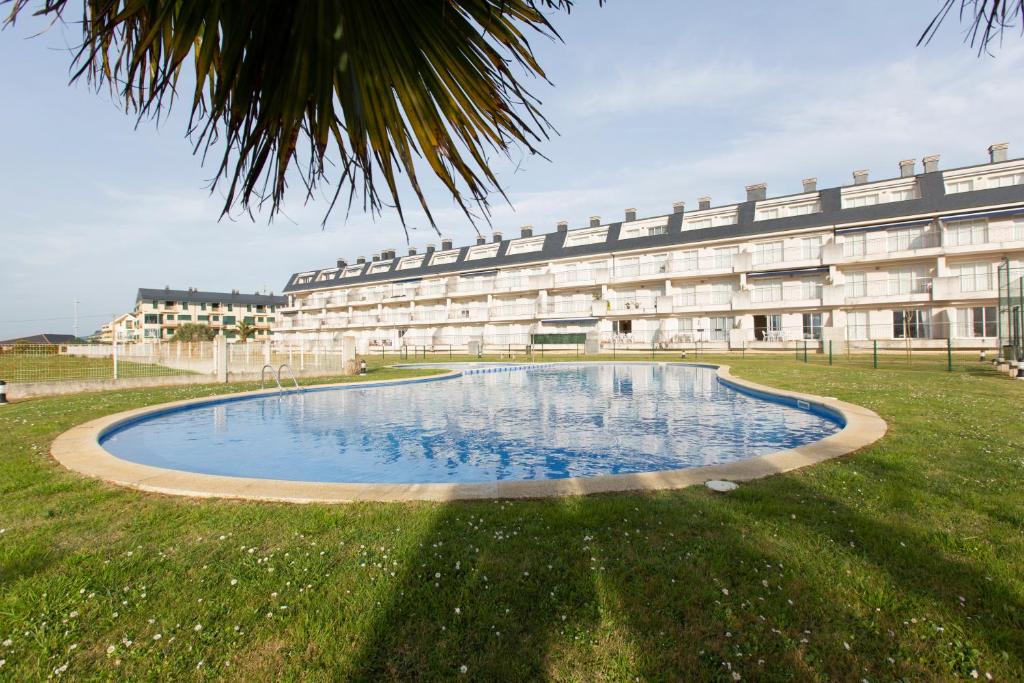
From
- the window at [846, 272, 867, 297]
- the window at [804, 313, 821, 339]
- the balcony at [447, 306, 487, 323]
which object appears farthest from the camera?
the balcony at [447, 306, 487, 323]

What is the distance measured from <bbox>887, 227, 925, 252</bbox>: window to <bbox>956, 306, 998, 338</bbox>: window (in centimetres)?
471

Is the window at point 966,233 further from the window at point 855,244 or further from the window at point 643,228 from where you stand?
the window at point 643,228

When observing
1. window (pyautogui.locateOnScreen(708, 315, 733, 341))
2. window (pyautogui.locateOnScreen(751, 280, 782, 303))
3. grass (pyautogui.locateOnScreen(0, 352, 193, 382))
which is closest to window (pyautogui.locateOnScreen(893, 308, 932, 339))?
window (pyautogui.locateOnScreen(751, 280, 782, 303))

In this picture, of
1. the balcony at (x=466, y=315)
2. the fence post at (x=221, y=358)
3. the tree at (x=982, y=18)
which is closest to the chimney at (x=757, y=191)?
the balcony at (x=466, y=315)

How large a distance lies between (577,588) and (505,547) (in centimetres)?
66

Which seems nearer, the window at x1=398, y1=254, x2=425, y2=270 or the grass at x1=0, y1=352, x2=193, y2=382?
the grass at x1=0, y1=352, x2=193, y2=382

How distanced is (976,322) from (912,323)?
2.98m

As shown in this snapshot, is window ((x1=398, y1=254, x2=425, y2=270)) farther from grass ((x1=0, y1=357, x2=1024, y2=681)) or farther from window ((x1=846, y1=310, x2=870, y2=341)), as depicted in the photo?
grass ((x1=0, y1=357, x2=1024, y2=681))

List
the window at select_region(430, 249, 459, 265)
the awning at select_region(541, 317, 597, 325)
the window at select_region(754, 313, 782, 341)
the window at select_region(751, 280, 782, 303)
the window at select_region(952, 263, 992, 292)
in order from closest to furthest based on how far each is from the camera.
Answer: the window at select_region(952, 263, 992, 292)
the window at select_region(754, 313, 782, 341)
the window at select_region(751, 280, 782, 303)
the awning at select_region(541, 317, 597, 325)
the window at select_region(430, 249, 459, 265)

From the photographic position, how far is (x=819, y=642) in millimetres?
2406

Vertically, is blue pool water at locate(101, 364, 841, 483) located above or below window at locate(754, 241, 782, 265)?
below

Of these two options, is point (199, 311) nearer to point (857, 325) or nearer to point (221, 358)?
point (221, 358)

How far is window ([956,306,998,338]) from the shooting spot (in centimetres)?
2947

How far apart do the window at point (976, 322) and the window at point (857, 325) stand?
4.59 metres
